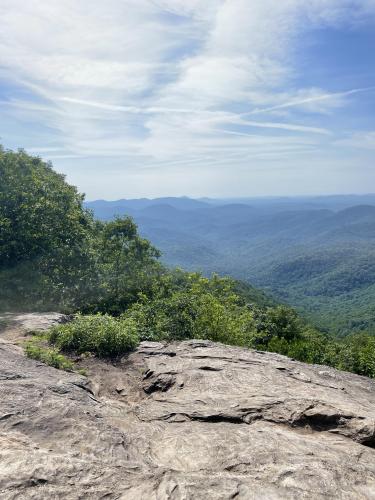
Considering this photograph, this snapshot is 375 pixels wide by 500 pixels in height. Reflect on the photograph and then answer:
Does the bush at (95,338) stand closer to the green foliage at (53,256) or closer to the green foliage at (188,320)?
the green foliage at (188,320)

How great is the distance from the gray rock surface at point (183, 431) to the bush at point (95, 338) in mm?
695

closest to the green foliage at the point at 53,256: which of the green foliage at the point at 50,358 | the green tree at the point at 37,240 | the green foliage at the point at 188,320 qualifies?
the green tree at the point at 37,240

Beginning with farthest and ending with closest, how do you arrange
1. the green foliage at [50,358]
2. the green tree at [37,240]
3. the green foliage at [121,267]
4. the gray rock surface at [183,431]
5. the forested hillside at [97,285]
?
1. the green foliage at [121,267]
2. the green tree at [37,240]
3. the forested hillside at [97,285]
4. the green foliage at [50,358]
5. the gray rock surface at [183,431]

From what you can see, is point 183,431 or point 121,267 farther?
point 121,267

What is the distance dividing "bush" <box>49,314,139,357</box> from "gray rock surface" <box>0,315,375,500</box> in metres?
0.69

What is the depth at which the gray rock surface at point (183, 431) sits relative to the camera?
664 cm

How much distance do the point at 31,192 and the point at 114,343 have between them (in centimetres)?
2023

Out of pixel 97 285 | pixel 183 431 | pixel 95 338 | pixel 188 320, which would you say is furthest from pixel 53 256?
pixel 183 431

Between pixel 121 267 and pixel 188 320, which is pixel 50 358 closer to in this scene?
pixel 188 320

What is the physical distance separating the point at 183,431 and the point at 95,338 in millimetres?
6201

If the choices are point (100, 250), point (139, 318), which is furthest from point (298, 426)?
point (100, 250)

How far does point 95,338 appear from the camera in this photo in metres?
14.2

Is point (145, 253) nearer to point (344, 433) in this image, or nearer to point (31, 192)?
point (31, 192)

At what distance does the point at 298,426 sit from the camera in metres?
9.72
